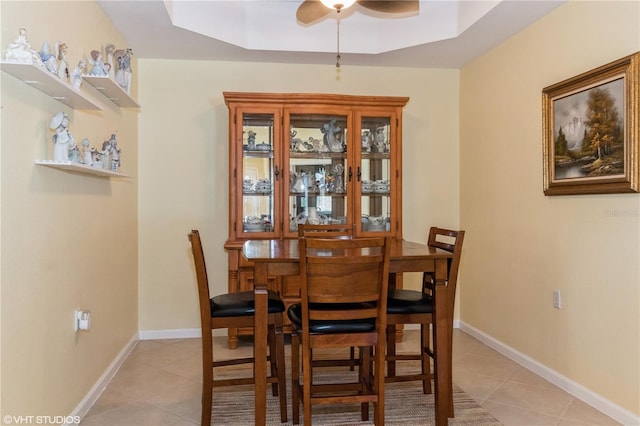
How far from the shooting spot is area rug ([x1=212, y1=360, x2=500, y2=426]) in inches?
86.6

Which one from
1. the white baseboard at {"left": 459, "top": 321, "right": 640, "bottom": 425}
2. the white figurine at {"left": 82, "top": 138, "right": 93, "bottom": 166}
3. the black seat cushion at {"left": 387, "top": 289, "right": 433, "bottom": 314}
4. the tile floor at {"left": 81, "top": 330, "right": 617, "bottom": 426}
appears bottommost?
the tile floor at {"left": 81, "top": 330, "right": 617, "bottom": 426}

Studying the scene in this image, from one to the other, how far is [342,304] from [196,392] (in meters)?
1.22

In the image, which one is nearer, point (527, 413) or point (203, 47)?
point (527, 413)

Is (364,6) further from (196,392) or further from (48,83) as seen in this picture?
(196,392)

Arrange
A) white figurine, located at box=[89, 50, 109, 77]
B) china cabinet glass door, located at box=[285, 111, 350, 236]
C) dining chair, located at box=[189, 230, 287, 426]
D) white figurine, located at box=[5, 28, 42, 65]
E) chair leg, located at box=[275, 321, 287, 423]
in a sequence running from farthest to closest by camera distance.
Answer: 1. china cabinet glass door, located at box=[285, 111, 350, 236]
2. white figurine, located at box=[89, 50, 109, 77]
3. chair leg, located at box=[275, 321, 287, 423]
4. dining chair, located at box=[189, 230, 287, 426]
5. white figurine, located at box=[5, 28, 42, 65]

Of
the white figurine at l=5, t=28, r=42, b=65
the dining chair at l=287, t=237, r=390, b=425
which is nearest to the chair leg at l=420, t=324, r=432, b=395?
the dining chair at l=287, t=237, r=390, b=425

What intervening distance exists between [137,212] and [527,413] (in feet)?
10.3

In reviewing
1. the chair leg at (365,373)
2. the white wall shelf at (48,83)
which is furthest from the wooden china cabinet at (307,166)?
the white wall shelf at (48,83)

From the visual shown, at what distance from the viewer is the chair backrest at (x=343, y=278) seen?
174 cm

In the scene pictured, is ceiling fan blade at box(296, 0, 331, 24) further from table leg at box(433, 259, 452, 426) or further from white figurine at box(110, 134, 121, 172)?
table leg at box(433, 259, 452, 426)

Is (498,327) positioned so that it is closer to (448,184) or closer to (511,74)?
(448,184)

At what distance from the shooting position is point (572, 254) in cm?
257

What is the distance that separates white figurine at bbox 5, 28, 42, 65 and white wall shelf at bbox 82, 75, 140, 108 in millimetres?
706

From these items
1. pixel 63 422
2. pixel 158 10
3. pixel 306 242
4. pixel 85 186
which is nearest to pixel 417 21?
pixel 158 10
